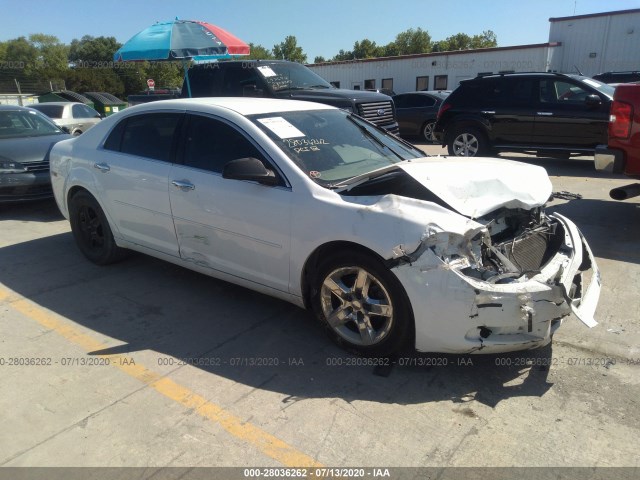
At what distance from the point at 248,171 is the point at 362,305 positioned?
1209 millimetres

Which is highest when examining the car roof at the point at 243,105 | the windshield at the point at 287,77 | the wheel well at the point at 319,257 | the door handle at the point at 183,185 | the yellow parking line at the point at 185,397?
the windshield at the point at 287,77

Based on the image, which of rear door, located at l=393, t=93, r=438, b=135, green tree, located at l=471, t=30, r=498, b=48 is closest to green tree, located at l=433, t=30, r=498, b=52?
green tree, located at l=471, t=30, r=498, b=48

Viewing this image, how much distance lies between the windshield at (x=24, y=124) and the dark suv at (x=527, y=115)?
7.61 m

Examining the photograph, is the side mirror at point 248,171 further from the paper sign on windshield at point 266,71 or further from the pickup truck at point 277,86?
the paper sign on windshield at point 266,71

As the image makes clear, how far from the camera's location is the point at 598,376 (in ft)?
10.3

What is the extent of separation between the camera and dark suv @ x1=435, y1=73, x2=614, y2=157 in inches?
362

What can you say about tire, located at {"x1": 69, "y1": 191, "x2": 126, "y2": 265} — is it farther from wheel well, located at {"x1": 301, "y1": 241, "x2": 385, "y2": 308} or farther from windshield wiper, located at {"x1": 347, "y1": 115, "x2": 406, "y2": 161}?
windshield wiper, located at {"x1": 347, "y1": 115, "x2": 406, "y2": 161}

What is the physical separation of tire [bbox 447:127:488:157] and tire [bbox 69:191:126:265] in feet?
24.3

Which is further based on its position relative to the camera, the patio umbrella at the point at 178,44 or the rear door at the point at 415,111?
the rear door at the point at 415,111

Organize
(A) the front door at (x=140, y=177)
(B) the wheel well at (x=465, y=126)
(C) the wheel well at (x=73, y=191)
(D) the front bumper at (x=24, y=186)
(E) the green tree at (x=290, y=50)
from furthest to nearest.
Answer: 1. (E) the green tree at (x=290, y=50)
2. (B) the wheel well at (x=465, y=126)
3. (D) the front bumper at (x=24, y=186)
4. (C) the wheel well at (x=73, y=191)
5. (A) the front door at (x=140, y=177)

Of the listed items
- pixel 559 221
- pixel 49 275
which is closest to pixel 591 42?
pixel 559 221

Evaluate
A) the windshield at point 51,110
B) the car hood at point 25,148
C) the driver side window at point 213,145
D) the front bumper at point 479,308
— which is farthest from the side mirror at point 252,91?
the windshield at point 51,110

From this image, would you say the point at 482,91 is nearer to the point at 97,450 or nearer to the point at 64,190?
the point at 64,190

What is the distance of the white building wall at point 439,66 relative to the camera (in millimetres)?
26172
